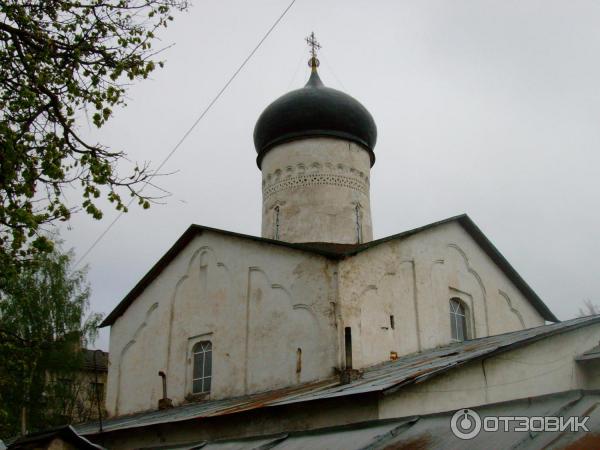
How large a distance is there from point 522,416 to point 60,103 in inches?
195

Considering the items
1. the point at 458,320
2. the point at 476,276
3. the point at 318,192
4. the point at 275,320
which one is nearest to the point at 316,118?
the point at 318,192

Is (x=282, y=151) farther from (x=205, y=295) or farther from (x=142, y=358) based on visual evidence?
(x=142, y=358)

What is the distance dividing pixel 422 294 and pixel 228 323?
10.8 feet

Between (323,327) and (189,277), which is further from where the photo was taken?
A: (189,277)

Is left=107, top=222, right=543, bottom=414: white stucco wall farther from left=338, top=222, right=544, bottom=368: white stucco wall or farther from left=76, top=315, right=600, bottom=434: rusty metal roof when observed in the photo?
left=76, top=315, right=600, bottom=434: rusty metal roof

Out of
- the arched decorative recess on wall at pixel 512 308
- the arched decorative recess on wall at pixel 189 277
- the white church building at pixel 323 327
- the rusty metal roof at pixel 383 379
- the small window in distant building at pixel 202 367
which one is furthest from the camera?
the arched decorative recess on wall at pixel 512 308

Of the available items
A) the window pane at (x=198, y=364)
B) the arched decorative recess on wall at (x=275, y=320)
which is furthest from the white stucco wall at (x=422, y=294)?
the window pane at (x=198, y=364)

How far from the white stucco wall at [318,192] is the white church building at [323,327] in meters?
0.03

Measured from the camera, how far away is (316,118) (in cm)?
1379

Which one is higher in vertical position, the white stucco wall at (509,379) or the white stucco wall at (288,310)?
the white stucco wall at (288,310)

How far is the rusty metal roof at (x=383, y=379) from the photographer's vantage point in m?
7.35

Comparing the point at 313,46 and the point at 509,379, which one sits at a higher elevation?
the point at 313,46

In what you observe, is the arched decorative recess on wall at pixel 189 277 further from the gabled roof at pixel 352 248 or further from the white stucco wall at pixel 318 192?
the white stucco wall at pixel 318 192

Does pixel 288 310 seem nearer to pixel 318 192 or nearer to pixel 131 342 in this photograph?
pixel 318 192
